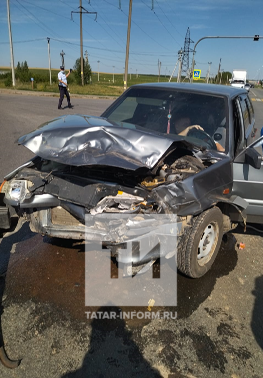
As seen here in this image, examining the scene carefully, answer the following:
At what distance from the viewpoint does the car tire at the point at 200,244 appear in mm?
2982

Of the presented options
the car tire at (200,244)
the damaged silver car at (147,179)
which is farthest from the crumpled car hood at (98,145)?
the car tire at (200,244)

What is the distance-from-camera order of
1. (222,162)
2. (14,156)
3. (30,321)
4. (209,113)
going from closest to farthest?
(30,321)
(222,162)
(209,113)
(14,156)

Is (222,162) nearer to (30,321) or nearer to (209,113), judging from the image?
(209,113)

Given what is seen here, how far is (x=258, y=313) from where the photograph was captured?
284cm

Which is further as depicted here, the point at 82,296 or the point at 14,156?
the point at 14,156

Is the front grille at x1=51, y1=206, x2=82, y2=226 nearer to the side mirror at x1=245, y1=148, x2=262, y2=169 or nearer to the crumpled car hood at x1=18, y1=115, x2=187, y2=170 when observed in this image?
the crumpled car hood at x1=18, y1=115, x2=187, y2=170

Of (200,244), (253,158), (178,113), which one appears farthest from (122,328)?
(178,113)

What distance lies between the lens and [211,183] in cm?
302

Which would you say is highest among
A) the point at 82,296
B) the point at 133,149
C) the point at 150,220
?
the point at 133,149

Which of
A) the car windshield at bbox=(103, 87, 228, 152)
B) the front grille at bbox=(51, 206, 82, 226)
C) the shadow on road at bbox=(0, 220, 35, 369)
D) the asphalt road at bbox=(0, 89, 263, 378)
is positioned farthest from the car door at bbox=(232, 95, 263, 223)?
the shadow on road at bbox=(0, 220, 35, 369)

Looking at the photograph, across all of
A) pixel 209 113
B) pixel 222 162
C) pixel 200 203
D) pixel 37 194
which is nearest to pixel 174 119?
pixel 209 113

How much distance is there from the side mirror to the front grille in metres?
1.96

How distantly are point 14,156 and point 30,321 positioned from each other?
212 inches

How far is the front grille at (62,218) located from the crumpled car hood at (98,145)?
584 millimetres
